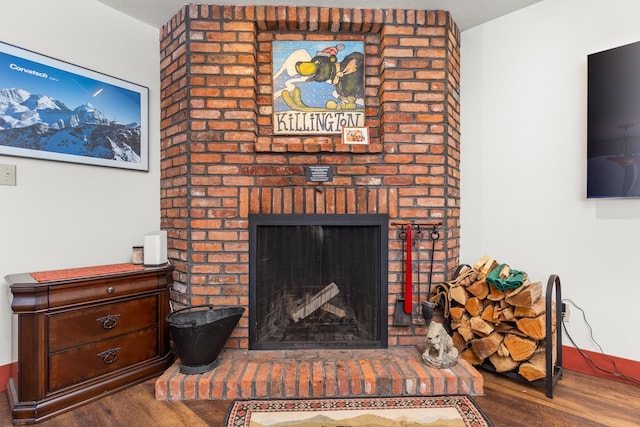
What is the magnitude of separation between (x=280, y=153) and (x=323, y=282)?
0.88 metres

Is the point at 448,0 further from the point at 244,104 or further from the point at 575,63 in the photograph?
the point at 244,104

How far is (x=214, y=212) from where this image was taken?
2.06 m

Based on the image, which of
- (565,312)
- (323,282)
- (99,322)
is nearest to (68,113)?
(99,322)

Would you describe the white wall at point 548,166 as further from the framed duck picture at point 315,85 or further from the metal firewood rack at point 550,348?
the framed duck picture at point 315,85

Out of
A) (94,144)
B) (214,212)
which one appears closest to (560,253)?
(214,212)

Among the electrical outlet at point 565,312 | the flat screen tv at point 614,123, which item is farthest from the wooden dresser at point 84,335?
the flat screen tv at point 614,123

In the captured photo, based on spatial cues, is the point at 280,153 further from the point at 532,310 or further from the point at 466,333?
the point at 532,310

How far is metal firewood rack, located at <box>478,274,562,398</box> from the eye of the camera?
5.55 ft

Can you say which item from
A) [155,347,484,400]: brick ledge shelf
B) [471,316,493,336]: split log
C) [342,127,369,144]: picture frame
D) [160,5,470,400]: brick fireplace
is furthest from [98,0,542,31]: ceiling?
[155,347,484,400]: brick ledge shelf

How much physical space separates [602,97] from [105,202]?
3.09 metres

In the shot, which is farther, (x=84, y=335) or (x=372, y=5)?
(x=372, y=5)

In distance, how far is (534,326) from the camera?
5.77 feet

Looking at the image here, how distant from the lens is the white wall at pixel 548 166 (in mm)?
1871

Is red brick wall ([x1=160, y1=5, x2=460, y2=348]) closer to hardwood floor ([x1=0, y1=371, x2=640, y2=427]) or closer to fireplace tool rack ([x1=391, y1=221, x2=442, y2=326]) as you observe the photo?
fireplace tool rack ([x1=391, y1=221, x2=442, y2=326])
